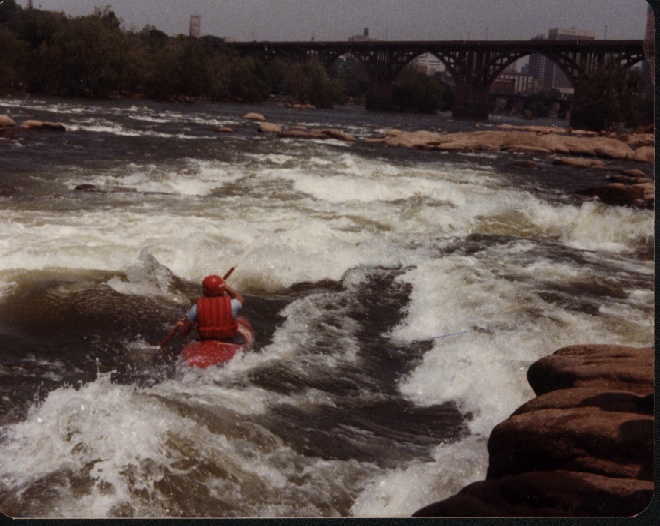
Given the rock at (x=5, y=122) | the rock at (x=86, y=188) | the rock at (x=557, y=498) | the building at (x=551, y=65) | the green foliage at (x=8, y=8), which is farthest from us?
the rock at (x=5, y=122)

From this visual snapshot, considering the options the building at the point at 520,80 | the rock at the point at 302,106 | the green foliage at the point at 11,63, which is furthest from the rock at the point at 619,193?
the rock at the point at 302,106

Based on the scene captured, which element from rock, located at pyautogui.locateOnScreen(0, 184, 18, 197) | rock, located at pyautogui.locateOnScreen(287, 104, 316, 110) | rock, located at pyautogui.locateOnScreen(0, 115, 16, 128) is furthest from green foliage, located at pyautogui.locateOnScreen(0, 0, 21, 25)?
rock, located at pyautogui.locateOnScreen(287, 104, 316, 110)

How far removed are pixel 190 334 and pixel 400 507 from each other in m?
1.97

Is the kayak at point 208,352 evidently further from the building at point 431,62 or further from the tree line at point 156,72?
the tree line at point 156,72

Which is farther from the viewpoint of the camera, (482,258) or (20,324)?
(482,258)

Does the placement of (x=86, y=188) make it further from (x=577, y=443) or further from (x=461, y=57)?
(x=577, y=443)

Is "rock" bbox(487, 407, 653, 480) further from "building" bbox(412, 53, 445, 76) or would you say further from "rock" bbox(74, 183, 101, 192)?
"building" bbox(412, 53, 445, 76)

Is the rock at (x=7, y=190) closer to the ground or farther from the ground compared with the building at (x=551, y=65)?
closer to the ground

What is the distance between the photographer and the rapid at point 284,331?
2.32 meters

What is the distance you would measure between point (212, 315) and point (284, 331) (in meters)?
0.84

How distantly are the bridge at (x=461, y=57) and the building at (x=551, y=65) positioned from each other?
4 centimetres

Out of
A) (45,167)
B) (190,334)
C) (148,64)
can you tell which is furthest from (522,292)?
(148,64)

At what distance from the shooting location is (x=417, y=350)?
3975mm

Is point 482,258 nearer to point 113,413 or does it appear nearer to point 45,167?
point 113,413
